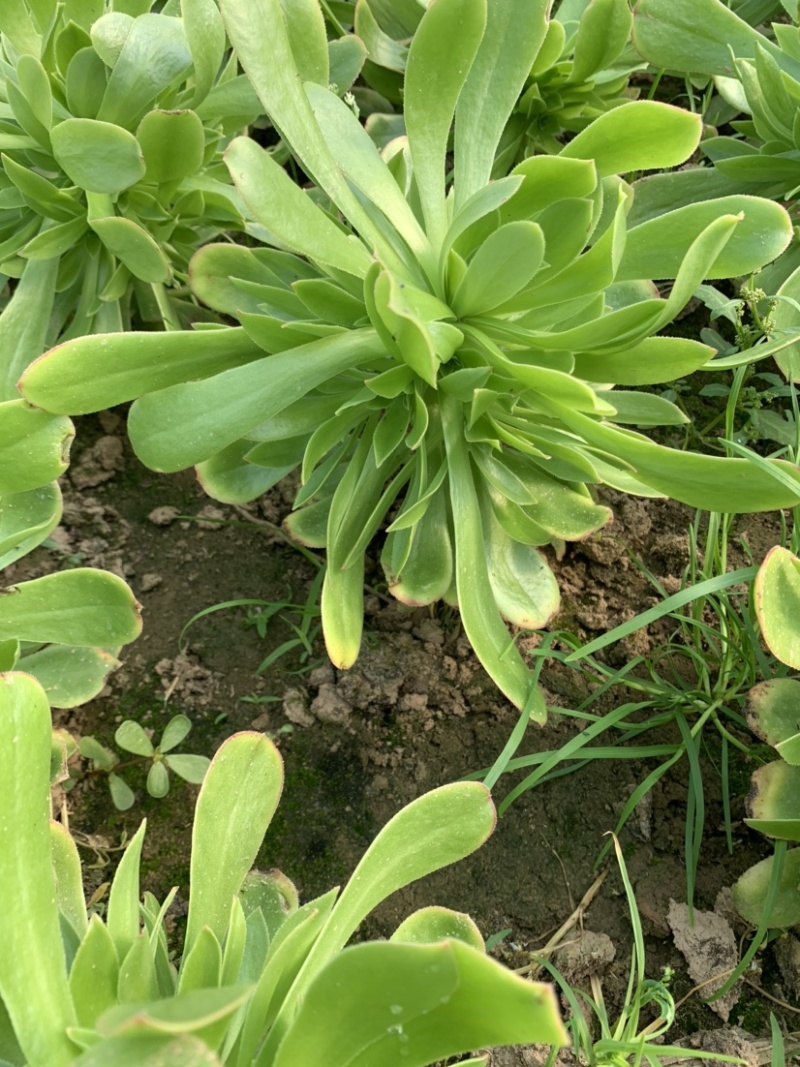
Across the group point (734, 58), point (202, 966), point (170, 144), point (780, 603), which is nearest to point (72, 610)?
point (202, 966)

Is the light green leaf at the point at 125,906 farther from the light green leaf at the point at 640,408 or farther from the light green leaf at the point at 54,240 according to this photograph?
the light green leaf at the point at 54,240

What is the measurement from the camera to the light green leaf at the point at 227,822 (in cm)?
100

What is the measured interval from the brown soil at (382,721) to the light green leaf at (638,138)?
2.17 feet

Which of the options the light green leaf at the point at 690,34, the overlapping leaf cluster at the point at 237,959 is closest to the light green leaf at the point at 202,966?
the overlapping leaf cluster at the point at 237,959

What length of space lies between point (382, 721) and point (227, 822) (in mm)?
549

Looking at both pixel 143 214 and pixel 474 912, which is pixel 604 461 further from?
pixel 143 214

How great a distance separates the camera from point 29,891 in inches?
32.9

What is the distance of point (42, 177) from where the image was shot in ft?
4.94

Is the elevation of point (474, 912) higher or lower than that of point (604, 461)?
lower

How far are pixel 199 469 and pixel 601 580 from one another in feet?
2.60

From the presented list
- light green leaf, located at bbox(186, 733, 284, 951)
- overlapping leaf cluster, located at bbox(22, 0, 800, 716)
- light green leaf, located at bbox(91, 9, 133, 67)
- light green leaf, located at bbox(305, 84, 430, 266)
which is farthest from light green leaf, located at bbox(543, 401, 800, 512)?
light green leaf, located at bbox(91, 9, 133, 67)

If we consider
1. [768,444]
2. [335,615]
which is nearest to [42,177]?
[335,615]

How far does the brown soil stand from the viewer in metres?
1.37

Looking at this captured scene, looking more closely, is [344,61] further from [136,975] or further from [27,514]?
[136,975]
